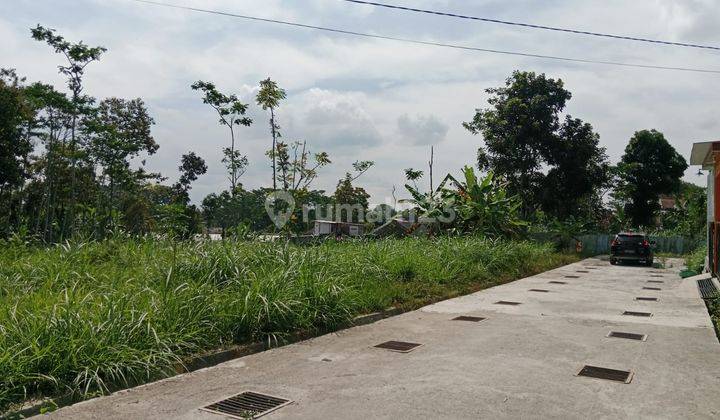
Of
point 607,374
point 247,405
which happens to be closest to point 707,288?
point 607,374

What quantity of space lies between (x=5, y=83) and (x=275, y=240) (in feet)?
53.9

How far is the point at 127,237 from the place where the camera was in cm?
884

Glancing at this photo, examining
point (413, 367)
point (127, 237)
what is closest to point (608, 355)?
point (413, 367)

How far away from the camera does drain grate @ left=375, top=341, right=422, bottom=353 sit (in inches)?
253

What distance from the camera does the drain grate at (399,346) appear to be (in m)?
6.42

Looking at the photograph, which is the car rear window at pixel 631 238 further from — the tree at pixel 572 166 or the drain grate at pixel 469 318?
the drain grate at pixel 469 318

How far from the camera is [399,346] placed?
660cm

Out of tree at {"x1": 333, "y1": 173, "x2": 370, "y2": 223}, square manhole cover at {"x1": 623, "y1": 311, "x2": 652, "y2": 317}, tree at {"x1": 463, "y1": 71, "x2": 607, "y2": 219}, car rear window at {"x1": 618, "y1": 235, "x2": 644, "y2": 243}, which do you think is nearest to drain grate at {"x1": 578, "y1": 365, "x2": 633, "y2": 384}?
square manhole cover at {"x1": 623, "y1": 311, "x2": 652, "y2": 317}

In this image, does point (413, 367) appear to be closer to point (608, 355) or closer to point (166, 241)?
point (608, 355)

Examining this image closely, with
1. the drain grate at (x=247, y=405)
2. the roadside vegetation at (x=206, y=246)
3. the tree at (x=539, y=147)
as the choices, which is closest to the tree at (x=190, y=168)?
the roadside vegetation at (x=206, y=246)

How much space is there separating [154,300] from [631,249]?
2063 centimetres

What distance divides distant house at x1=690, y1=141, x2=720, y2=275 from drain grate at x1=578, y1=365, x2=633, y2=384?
918cm

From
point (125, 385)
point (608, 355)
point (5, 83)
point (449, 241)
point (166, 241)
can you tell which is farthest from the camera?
point (5, 83)

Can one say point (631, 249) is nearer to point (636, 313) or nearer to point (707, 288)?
point (707, 288)
